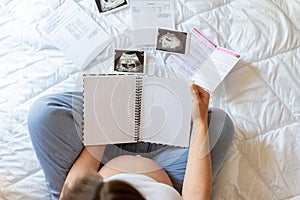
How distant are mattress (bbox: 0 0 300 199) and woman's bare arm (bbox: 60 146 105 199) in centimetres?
11

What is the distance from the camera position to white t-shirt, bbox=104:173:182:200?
0.93 m

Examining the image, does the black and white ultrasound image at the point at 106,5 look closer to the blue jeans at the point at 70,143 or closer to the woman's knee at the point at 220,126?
the blue jeans at the point at 70,143

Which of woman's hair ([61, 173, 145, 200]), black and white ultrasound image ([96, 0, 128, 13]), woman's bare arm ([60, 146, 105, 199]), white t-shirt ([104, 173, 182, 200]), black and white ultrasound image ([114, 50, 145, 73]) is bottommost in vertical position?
woman's bare arm ([60, 146, 105, 199])

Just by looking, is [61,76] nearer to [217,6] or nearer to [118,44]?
[118,44]

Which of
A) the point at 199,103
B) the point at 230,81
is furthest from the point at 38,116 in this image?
the point at 230,81

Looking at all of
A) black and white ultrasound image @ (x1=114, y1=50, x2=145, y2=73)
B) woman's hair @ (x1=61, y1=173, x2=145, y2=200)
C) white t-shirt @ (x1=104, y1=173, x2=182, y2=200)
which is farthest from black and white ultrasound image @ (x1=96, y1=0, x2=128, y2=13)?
woman's hair @ (x1=61, y1=173, x2=145, y2=200)

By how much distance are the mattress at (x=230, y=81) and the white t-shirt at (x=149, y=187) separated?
0.22m

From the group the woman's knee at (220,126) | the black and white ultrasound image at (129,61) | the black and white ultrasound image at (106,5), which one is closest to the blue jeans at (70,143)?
the woman's knee at (220,126)

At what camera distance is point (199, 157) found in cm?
109

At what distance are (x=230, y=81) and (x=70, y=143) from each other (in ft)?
1.51

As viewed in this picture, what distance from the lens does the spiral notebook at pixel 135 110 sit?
1133 millimetres

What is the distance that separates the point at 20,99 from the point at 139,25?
0.38m

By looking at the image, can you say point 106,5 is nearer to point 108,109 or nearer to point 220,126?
point 108,109

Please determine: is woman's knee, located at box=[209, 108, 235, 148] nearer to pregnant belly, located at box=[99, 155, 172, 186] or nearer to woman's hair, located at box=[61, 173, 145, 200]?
pregnant belly, located at box=[99, 155, 172, 186]
